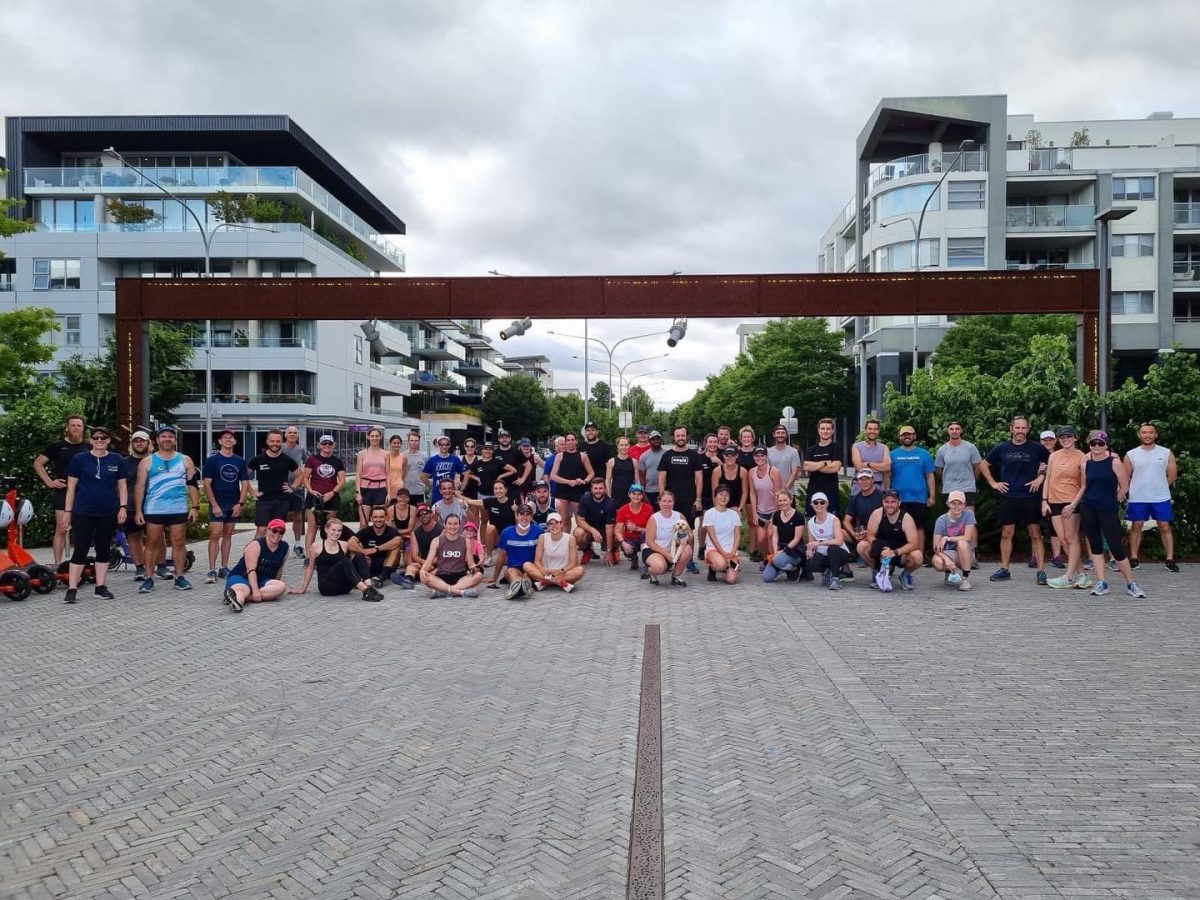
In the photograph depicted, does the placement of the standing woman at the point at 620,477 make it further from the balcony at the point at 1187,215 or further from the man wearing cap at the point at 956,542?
the balcony at the point at 1187,215

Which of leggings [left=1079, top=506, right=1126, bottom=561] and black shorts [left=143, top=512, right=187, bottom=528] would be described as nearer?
leggings [left=1079, top=506, right=1126, bottom=561]

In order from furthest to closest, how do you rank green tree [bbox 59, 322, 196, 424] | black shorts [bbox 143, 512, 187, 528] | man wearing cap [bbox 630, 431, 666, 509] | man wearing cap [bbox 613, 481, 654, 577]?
green tree [bbox 59, 322, 196, 424], man wearing cap [bbox 630, 431, 666, 509], man wearing cap [bbox 613, 481, 654, 577], black shorts [bbox 143, 512, 187, 528]

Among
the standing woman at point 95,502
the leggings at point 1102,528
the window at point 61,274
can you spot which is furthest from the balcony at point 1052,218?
the window at point 61,274

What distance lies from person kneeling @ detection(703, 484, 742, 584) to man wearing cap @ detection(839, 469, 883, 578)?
1.35 m

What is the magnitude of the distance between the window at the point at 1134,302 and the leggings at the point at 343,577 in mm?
45797

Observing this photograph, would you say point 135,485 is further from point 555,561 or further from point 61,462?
point 555,561

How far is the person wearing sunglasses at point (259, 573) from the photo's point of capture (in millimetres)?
9789

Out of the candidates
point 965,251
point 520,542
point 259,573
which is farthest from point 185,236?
point 520,542

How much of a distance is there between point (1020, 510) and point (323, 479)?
29.5 ft

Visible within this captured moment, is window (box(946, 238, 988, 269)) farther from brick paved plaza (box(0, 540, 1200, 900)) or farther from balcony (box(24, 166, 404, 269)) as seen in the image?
brick paved plaza (box(0, 540, 1200, 900))

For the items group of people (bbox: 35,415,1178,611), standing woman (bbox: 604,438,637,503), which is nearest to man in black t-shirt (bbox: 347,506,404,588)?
group of people (bbox: 35,415,1178,611)

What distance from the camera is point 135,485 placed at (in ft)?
36.7

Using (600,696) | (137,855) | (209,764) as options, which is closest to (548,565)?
(600,696)

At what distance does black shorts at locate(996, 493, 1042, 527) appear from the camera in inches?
461
